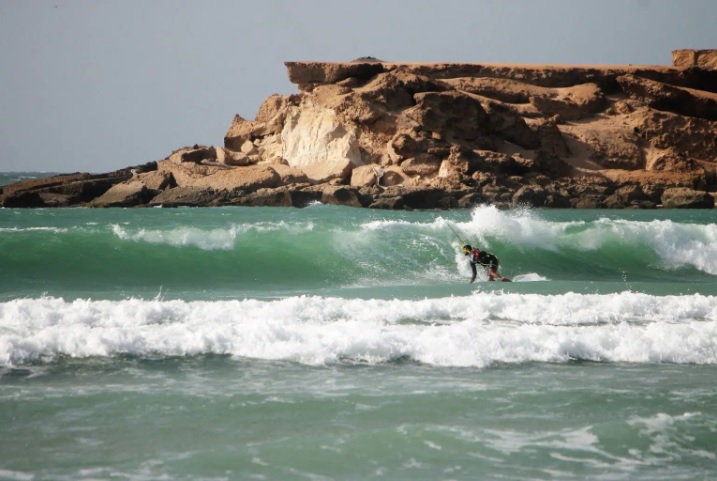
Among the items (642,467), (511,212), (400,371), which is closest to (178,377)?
(400,371)

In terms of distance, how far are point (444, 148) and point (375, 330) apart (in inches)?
1114

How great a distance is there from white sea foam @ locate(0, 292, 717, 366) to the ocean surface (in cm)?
3

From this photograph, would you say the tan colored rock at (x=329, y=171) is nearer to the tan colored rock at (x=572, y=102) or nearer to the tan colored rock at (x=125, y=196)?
the tan colored rock at (x=125, y=196)

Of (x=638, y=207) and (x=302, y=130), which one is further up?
(x=302, y=130)

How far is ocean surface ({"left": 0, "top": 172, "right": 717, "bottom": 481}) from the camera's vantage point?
587 cm

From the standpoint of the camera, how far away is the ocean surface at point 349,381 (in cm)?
587

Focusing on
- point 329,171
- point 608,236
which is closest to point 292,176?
point 329,171

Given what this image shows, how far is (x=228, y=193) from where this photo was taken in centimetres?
3431

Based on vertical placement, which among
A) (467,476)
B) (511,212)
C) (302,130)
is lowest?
(467,476)

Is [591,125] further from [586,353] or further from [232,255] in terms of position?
[586,353]

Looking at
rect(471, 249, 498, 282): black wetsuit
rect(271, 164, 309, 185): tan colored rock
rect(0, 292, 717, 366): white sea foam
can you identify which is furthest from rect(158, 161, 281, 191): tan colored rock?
rect(0, 292, 717, 366): white sea foam

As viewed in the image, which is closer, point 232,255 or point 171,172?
point 232,255

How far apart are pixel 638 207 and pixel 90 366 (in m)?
32.0

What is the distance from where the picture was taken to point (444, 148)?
3700 cm
